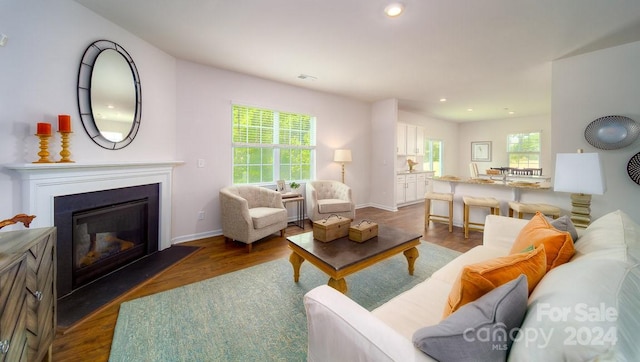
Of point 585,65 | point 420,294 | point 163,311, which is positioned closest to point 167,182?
point 163,311

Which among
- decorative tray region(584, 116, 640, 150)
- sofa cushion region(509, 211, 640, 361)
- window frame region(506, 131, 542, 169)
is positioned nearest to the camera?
sofa cushion region(509, 211, 640, 361)

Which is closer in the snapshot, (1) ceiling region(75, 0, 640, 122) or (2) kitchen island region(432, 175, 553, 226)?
(1) ceiling region(75, 0, 640, 122)

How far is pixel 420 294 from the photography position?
1.36 meters

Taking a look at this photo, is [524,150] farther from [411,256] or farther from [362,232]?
[362,232]

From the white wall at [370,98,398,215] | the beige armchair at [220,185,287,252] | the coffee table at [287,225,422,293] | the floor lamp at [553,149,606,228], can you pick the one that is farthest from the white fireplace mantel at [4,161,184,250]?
the white wall at [370,98,398,215]

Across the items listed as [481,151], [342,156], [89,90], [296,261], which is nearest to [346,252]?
[296,261]

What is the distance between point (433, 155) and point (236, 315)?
7.81 meters

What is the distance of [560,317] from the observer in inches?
24.3

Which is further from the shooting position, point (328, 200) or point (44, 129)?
point (328, 200)

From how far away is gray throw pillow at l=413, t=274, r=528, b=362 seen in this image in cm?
67

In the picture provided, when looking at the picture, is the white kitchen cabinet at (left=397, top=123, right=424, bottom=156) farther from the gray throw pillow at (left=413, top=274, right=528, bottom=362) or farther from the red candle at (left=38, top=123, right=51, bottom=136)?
the red candle at (left=38, top=123, right=51, bottom=136)

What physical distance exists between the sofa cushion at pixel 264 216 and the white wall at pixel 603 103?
398 centimetres

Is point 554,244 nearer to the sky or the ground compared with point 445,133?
nearer to the ground

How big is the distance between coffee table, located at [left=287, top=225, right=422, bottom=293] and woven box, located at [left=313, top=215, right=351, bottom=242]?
41mm
